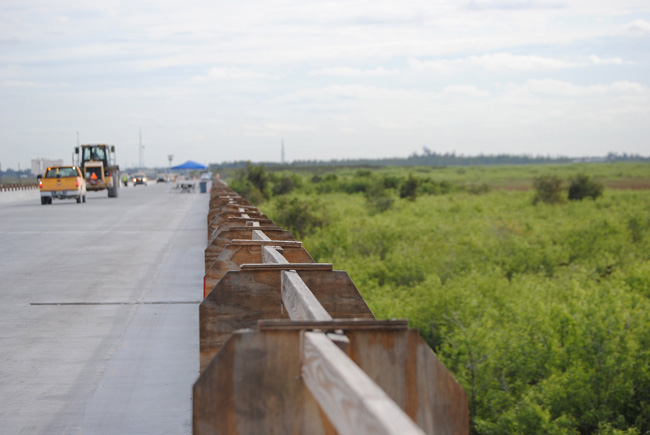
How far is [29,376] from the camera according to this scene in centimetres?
549

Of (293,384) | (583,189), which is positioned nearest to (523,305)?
(293,384)

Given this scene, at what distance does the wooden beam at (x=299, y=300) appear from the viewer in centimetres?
273

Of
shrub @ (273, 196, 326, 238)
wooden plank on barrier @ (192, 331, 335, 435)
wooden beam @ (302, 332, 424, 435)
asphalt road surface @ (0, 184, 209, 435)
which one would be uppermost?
wooden beam @ (302, 332, 424, 435)

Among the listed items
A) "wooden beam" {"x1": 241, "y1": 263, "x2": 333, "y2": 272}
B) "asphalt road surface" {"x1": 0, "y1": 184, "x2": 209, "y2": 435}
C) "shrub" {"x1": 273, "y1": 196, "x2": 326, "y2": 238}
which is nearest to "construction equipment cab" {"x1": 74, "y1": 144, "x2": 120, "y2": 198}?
"shrub" {"x1": 273, "y1": 196, "x2": 326, "y2": 238}

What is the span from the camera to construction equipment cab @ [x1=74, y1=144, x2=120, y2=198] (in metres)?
42.0

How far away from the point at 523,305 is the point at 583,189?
32.7 m

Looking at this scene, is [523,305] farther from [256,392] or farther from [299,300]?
[256,392]

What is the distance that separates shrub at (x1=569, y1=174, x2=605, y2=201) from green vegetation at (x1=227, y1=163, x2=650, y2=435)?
648 inches

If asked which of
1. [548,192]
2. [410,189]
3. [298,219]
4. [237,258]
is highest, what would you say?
[237,258]

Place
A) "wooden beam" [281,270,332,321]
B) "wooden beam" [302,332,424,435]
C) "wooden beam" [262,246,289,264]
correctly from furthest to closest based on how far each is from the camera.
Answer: "wooden beam" [262,246,289,264] → "wooden beam" [281,270,332,321] → "wooden beam" [302,332,424,435]

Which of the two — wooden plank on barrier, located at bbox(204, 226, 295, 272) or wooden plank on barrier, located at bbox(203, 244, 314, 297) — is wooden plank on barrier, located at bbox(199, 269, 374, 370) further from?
wooden plank on barrier, located at bbox(204, 226, 295, 272)

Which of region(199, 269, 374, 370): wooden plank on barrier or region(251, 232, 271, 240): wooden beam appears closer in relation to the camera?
region(199, 269, 374, 370): wooden plank on barrier

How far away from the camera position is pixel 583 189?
4400 cm

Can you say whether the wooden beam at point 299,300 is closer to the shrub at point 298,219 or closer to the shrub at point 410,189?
the shrub at point 298,219
